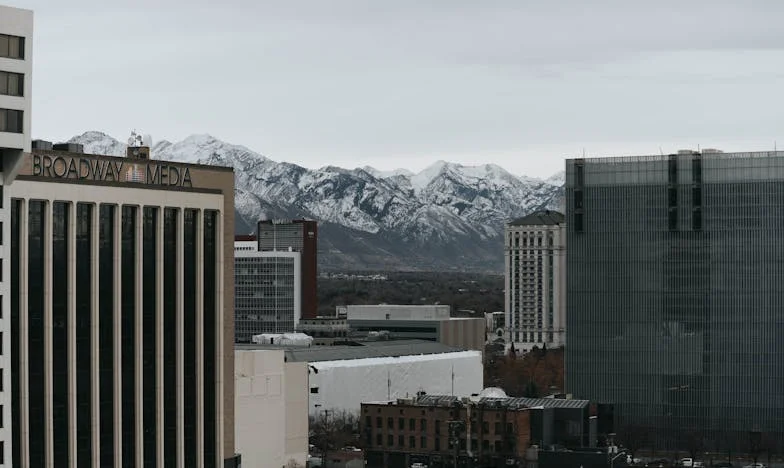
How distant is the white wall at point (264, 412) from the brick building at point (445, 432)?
27.2 meters

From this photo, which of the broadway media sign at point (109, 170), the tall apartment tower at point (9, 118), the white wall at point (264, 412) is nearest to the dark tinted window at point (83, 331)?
the broadway media sign at point (109, 170)

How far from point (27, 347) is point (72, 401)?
16.2 ft

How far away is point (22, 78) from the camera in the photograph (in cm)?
7675

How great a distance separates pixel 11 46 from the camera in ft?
253

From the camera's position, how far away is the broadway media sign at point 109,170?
327 feet

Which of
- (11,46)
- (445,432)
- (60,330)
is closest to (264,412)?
(445,432)

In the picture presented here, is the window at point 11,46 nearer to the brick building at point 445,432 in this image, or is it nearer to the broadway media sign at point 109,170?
the broadway media sign at point 109,170

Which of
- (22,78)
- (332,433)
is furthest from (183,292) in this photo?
(332,433)

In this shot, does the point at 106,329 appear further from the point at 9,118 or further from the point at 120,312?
the point at 9,118

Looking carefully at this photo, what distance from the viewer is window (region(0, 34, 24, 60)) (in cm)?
7681

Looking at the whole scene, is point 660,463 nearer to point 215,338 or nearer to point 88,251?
point 215,338

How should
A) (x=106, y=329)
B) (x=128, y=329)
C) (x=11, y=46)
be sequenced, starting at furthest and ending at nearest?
(x=128, y=329), (x=106, y=329), (x=11, y=46)

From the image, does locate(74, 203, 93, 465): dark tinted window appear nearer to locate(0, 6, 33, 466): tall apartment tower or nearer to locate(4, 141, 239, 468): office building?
locate(4, 141, 239, 468): office building

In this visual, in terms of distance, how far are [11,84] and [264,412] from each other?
226 feet
